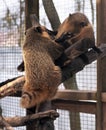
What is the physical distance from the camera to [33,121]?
1.48m

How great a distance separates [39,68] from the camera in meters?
1.78

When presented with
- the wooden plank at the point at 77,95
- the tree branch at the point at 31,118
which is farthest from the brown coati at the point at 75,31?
the tree branch at the point at 31,118

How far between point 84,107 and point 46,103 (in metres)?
0.45

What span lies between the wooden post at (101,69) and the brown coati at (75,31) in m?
0.07

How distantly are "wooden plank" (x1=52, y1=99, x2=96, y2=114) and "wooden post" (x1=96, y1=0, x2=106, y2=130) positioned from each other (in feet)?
0.20

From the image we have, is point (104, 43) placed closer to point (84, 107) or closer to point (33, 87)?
point (84, 107)

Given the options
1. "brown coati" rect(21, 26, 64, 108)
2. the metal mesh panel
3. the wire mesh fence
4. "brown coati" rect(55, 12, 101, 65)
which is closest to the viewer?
"brown coati" rect(21, 26, 64, 108)

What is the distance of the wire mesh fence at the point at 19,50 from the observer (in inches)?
87.9

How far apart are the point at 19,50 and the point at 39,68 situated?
0.91 m

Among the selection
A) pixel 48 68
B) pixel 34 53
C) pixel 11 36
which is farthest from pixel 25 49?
pixel 11 36

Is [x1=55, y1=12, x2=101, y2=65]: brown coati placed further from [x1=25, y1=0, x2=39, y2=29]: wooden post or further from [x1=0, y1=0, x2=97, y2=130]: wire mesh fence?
[x1=25, y1=0, x2=39, y2=29]: wooden post

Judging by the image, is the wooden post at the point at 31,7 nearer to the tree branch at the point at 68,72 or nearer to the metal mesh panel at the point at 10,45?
the tree branch at the point at 68,72

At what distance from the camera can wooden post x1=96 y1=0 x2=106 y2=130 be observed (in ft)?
6.38

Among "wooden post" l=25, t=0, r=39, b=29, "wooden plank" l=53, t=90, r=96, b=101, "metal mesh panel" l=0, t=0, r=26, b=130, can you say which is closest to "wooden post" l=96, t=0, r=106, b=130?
"wooden plank" l=53, t=90, r=96, b=101
